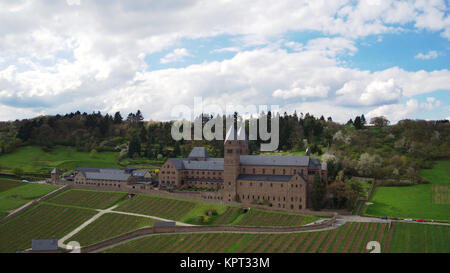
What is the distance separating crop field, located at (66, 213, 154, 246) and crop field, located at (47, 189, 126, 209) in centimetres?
842

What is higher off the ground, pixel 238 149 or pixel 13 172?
pixel 238 149

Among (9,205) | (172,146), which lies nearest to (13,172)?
(9,205)

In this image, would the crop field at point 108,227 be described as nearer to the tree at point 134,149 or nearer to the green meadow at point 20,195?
the green meadow at point 20,195

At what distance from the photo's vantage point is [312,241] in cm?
5778

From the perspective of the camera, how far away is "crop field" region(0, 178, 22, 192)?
335ft

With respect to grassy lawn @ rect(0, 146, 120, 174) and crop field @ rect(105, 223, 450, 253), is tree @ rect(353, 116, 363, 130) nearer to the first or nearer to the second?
crop field @ rect(105, 223, 450, 253)

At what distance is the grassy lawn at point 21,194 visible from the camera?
89900 mm

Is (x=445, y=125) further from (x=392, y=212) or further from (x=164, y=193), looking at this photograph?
(x=164, y=193)

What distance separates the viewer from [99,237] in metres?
69.4

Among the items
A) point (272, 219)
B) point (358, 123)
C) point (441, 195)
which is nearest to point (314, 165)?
point (272, 219)

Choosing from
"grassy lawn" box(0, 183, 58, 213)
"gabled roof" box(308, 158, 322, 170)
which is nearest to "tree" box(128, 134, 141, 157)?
"grassy lawn" box(0, 183, 58, 213)
